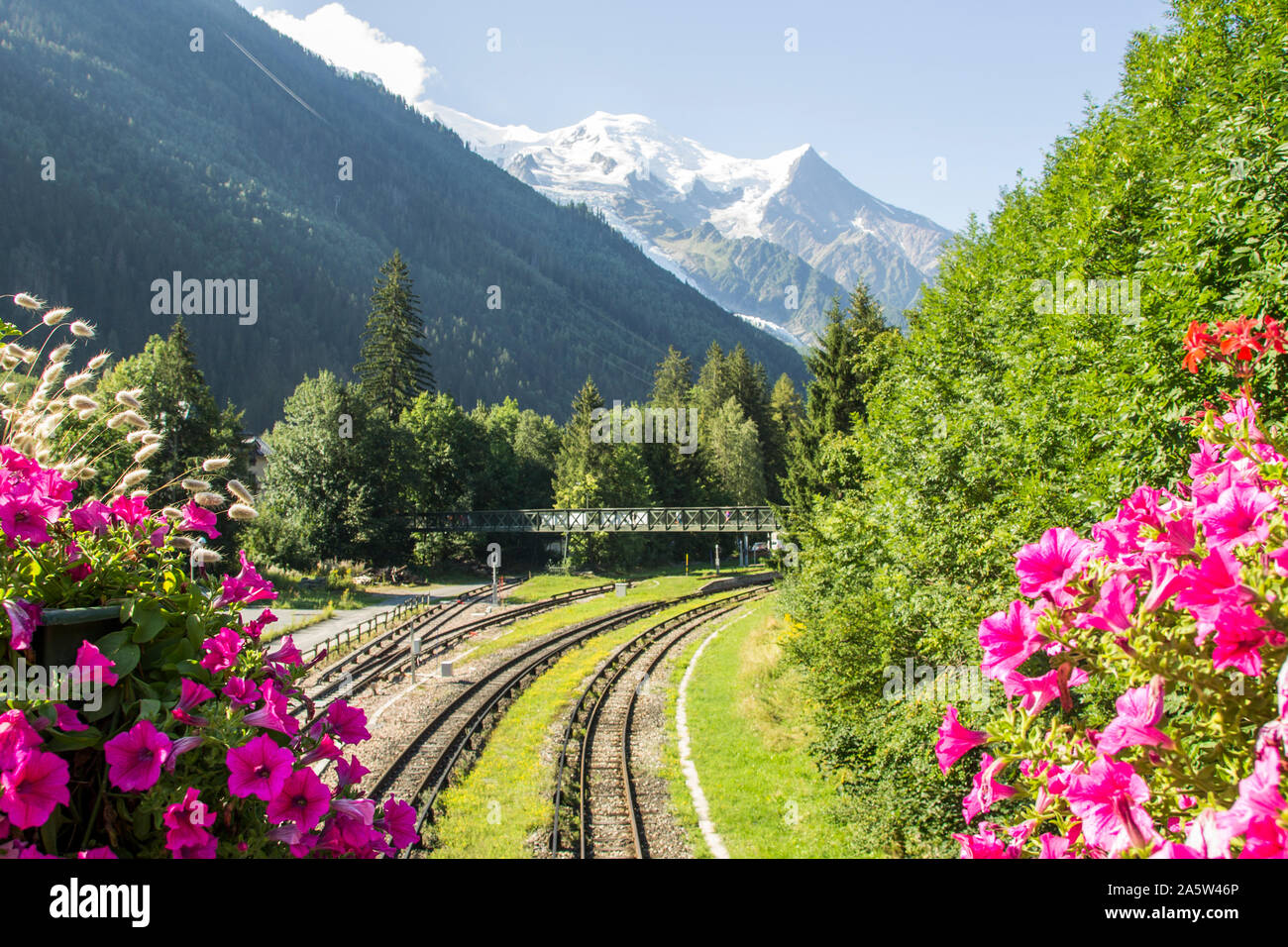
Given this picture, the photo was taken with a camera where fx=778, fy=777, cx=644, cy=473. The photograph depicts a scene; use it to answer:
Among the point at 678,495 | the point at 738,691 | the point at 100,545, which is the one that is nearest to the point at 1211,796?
the point at 100,545

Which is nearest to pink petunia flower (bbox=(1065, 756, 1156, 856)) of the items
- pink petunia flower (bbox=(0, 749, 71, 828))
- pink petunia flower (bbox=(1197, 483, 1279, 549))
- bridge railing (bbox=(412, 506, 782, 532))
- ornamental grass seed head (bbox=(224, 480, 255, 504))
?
pink petunia flower (bbox=(1197, 483, 1279, 549))

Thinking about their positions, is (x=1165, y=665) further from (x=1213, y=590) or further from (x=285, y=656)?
(x=285, y=656)

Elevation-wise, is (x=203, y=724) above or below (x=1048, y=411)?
below

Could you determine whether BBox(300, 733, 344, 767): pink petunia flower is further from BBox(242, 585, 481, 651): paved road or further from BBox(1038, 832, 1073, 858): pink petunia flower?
BBox(242, 585, 481, 651): paved road

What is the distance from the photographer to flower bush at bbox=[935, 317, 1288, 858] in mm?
1726

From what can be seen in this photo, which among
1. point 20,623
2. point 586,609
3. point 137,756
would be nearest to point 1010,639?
point 137,756

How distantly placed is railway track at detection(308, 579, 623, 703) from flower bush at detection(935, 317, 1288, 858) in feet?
51.9

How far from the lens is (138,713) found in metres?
2.21

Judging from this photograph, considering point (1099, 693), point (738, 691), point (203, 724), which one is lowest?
point (738, 691)

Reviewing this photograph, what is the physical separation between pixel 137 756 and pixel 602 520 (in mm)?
52110

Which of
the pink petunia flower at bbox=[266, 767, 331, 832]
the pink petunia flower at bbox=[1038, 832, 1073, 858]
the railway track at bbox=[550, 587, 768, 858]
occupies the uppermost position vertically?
the pink petunia flower at bbox=[266, 767, 331, 832]

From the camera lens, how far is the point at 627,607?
1603 inches

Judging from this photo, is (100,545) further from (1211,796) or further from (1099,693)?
(1099,693)

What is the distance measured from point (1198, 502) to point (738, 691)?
2267 cm
